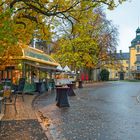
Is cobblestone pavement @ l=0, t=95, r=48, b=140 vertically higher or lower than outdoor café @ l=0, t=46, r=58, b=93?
lower

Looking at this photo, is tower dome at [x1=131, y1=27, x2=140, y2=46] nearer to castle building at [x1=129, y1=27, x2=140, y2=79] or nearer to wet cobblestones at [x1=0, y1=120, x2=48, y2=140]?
castle building at [x1=129, y1=27, x2=140, y2=79]

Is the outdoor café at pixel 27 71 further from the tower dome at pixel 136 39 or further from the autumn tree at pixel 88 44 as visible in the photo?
the tower dome at pixel 136 39

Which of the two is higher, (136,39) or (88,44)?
(136,39)

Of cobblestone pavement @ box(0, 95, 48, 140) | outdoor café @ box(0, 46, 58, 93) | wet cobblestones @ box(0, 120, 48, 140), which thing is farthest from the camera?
outdoor café @ box(0, 46, 58, 93)

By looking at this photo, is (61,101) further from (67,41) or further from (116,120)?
(67,41)

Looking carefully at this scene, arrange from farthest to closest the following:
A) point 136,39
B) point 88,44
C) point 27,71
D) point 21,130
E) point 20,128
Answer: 1. point 136,39
2. point 88,44
3. point 27,71
4. point 20,128
5. point 21,130

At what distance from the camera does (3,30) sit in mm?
11219

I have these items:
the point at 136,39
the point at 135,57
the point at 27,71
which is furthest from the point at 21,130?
the point at 136,39

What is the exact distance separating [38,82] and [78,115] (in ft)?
69.3

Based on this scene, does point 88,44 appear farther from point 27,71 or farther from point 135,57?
point 135,57

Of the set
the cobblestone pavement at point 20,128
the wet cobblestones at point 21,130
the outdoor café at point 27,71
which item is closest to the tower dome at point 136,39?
the outdoor café at point 27,71

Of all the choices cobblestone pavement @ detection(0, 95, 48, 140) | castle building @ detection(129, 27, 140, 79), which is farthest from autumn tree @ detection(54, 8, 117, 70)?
castle building @ detection(129, 27, 140, 79)

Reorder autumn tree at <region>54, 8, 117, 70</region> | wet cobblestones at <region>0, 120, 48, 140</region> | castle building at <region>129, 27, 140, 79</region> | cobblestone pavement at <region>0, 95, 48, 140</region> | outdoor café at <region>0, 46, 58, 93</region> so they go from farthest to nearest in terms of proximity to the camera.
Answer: castle building at <region>129, 27, 140, 79</region> → autumn tree at <region>54, 8, 117, 70</region> → outdoor café at <region>0, 46, 58, 93</region> → cobblestone pavement at <region>0, 95, 48, 140</region> → wet cobblestones at <region>0, 120, 48, 140</region>

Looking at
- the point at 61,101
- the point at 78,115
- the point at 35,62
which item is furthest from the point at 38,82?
the point at 78,115
